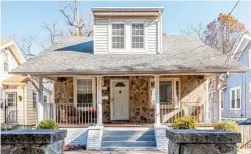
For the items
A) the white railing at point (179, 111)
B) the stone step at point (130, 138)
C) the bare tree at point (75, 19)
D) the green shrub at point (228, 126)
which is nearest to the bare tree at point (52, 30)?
the bare tree at point (75, 19)

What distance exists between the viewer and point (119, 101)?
13.5 m

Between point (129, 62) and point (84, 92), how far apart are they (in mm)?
2827

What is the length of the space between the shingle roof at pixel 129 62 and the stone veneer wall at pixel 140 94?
118cm

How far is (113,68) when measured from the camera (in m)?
11.5

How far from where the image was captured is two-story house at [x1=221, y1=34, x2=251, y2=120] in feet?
63.8

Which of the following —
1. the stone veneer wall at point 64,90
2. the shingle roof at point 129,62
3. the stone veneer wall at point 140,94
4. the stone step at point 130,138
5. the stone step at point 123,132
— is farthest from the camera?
the stone veneer wall at point 64,90

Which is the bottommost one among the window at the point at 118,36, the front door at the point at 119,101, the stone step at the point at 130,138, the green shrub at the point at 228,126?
the stone step at the point at 130,138

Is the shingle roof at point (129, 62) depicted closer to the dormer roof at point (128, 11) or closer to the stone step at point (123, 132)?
the dormer roof at point (128, 11)

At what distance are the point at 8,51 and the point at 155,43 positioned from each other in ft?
35.4

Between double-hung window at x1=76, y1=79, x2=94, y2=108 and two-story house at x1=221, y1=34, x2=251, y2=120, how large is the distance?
11190 millimetres

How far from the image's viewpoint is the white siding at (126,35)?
13.2m

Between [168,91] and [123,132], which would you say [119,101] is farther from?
[123,132]

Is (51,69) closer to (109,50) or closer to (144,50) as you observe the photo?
(109,50)

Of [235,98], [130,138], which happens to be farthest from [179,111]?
[235,98]
